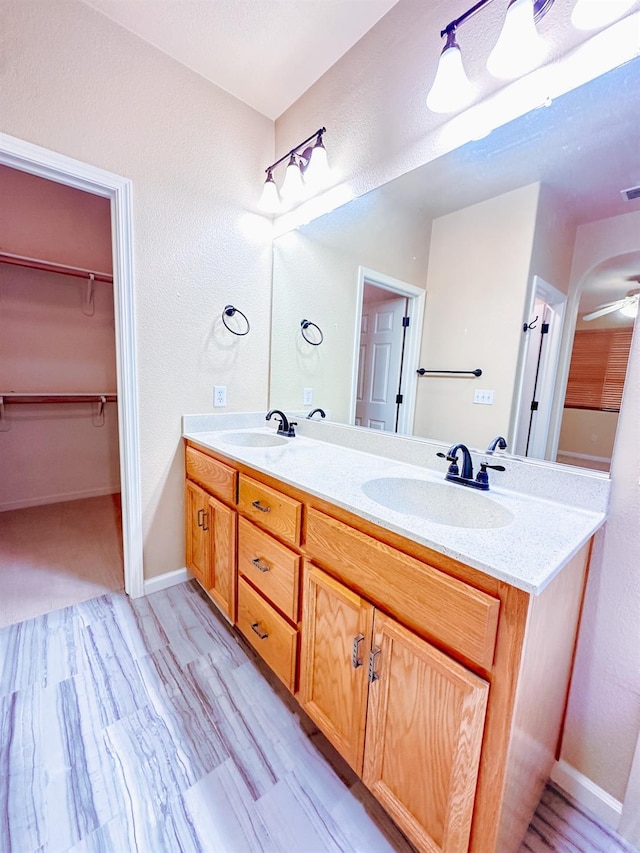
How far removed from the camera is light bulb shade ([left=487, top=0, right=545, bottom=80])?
0.90 metres

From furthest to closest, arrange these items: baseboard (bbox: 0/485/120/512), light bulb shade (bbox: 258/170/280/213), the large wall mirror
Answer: baseboard (bbox: 0/485/120/512)
light bulb shade (bbox: 258/170/280/213)
the large wall mirror

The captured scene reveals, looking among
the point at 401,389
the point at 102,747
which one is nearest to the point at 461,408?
the point at 401,389

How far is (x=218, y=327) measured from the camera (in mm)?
1864

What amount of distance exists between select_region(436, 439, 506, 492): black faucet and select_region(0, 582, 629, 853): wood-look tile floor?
3.05ft

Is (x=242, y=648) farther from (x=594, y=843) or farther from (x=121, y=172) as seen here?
(x=121, y=172)

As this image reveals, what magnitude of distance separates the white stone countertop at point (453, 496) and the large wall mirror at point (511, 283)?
0.13 meters

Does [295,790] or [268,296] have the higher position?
[268,296]

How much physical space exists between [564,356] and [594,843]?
1317 mm

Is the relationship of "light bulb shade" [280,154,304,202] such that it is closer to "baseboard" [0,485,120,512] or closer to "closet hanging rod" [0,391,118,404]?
"closet hanging rod" [0,391,118,404]

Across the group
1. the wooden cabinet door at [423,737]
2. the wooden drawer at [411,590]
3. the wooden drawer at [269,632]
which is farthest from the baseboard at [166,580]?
the wooden cabinet door at [423,737]

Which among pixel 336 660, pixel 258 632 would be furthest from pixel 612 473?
pixel 258 632

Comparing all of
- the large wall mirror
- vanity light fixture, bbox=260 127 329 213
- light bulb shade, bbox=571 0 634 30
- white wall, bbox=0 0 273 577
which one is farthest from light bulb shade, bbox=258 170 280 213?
light bulb shade, bbox=571 0 634 30

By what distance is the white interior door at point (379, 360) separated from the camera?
1491 millimetres

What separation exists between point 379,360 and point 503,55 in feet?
3.22
